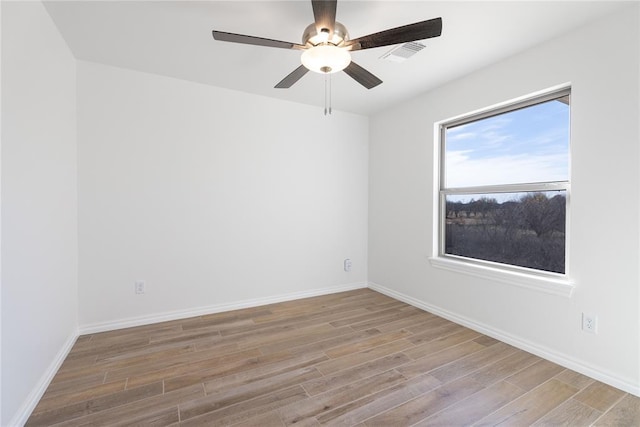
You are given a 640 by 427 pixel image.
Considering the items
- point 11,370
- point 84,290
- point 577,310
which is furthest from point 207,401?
point 577,310

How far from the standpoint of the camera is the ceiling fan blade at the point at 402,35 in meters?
1.54

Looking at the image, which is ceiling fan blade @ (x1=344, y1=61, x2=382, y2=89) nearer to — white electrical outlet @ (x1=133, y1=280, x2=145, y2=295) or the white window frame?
the white window frame

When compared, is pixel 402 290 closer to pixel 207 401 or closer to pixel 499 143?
pixel 499 143

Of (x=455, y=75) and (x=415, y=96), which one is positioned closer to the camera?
(x=455, y=75)

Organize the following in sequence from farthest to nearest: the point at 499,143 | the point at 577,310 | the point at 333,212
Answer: the point at 333,212, the point at 499,143, the point at 577,310

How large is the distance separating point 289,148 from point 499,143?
224 cm

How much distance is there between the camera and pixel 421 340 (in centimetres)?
251

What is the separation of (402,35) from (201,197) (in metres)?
2.39

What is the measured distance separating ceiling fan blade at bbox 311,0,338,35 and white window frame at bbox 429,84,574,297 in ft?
5.97

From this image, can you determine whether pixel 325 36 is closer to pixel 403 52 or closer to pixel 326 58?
pixel 326 58

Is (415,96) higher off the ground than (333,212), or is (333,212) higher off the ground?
(415,96)

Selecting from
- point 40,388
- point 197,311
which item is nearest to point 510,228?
point 197,311

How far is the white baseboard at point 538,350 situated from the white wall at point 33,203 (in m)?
3.26

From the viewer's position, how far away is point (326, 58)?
1.74 meters
